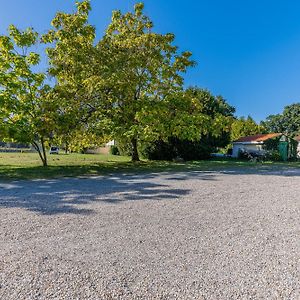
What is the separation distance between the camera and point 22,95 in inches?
484

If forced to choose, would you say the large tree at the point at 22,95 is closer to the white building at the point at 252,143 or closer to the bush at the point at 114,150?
the bush at the point at 114,150

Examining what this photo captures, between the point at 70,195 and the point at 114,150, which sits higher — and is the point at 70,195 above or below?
below

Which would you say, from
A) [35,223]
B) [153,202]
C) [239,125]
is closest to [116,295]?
[35,223]

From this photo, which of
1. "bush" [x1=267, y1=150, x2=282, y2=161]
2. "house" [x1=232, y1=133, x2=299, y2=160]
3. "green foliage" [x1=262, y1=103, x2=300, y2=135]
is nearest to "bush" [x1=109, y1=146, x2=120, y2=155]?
"house" [x1=232, y1=133, x2=299, y2=160]

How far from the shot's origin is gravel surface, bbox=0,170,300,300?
2.43 m

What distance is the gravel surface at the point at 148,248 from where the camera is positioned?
2.43 metres

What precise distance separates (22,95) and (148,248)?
11601 millimetres

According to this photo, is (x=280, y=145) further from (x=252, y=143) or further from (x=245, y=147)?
(x=245, y=147)

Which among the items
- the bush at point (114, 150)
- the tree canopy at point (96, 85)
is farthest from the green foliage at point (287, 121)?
the tree canopy at point (96, 85)

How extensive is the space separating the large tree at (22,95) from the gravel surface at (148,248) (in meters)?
6.05

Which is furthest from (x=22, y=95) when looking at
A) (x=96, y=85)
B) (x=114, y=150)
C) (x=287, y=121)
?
(x=287, y=121)

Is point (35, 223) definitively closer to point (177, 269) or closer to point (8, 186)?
point (177, 269)

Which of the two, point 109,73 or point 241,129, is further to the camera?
point 241,129

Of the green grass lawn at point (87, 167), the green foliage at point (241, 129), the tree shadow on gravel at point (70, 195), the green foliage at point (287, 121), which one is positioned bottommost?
the tree shadow on gravel at point (70, 195)
